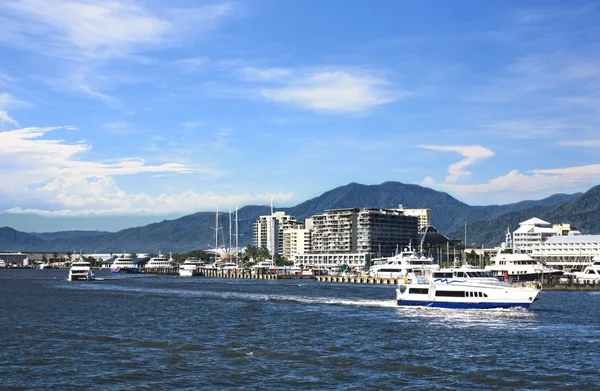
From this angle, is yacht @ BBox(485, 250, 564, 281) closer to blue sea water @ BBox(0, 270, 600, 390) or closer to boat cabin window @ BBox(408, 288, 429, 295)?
blue sea water @ BBox(0, 270, 600, 390)

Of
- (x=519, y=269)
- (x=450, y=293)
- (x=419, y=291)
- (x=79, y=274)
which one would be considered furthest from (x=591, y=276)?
(x=79, y=274)

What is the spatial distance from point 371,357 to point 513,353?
1075 centimetres

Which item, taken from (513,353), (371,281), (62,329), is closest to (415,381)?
(513,353)

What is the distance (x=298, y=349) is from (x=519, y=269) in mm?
134687

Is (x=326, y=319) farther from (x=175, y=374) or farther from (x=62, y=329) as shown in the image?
(x=175, y=374)

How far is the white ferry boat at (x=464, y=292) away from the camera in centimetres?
8169

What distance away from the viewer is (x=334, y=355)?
51.1 m

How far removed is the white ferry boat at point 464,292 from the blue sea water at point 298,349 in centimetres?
118

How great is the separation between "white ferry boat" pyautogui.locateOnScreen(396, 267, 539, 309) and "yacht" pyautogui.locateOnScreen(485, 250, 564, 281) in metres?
85.3

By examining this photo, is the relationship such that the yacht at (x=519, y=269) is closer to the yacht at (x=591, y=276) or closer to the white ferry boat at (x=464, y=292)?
the yacht at (x=591, y=276)

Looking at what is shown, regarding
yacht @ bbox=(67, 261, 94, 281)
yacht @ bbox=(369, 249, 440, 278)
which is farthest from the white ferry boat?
yacht @ bbox=(67, 261, 94, 281)

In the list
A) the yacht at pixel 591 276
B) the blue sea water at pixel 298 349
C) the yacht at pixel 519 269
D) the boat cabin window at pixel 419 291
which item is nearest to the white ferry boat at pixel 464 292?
the boat cabin window at pixel 419 291

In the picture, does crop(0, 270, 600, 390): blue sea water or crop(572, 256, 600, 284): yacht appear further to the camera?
crop(572, 256, 600, 284): yacht

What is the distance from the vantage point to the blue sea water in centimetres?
4212
